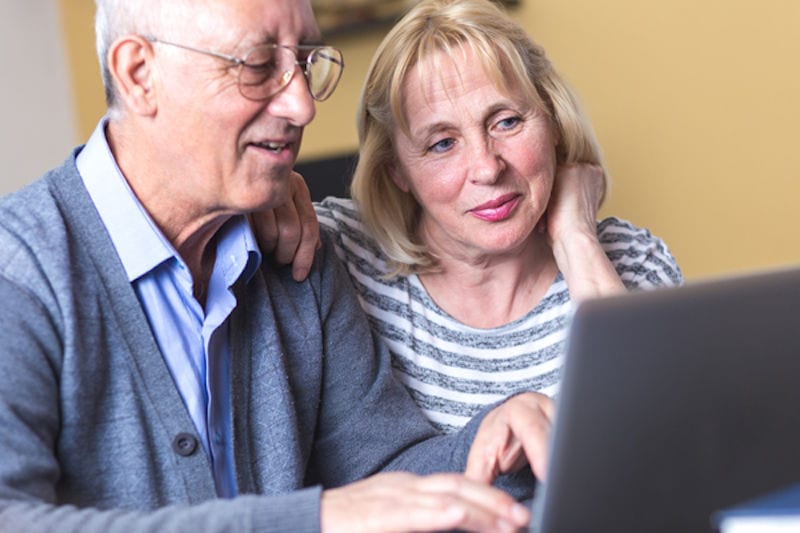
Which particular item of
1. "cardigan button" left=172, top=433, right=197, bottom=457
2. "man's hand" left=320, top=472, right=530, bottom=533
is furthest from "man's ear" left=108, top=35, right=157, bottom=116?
"man's hand" left=320, top=472, right=530, bottom=533

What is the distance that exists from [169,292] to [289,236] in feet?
0.74

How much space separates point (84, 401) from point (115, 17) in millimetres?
449

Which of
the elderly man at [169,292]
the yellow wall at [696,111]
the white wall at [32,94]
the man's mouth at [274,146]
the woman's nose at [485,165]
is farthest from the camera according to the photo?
the white wall at [32,94]

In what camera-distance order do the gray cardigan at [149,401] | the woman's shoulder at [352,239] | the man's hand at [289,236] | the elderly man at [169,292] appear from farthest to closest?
the woman's shoulder at [352,239], the man's hand at [289,236], the elderly man at [169,292], the gray cardigan at [149,401]

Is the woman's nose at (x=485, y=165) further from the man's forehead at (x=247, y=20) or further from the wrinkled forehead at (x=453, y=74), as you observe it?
the man's forehead at (x=247, y=20)

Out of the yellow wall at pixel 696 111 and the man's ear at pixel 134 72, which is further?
the yellow wall at pixel 696 111

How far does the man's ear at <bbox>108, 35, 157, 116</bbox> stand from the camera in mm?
1218

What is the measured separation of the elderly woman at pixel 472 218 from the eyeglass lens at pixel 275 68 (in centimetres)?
40

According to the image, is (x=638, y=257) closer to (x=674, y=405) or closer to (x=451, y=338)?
(x=451, y=338)

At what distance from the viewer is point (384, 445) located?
4.84 feet

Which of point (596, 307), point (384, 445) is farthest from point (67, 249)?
point (596, 307)

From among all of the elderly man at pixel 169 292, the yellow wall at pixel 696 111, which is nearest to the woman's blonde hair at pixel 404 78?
the elderly man at pixel 169 292

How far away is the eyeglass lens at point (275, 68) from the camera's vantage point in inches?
47.8

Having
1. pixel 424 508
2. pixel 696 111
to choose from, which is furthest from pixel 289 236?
pixel 696 111
